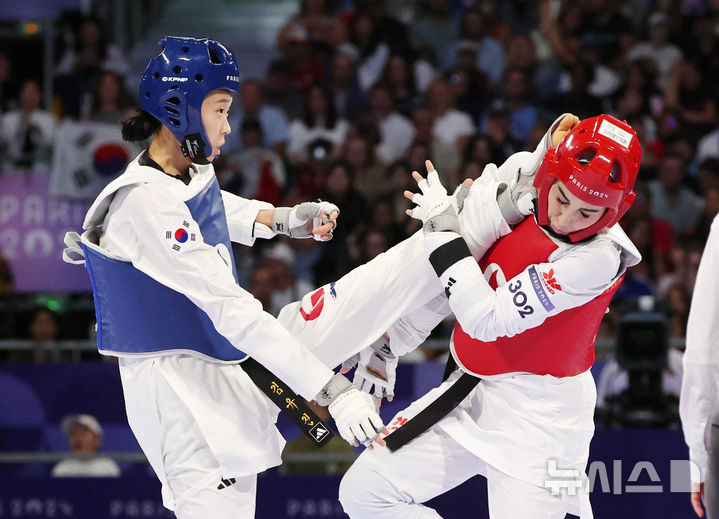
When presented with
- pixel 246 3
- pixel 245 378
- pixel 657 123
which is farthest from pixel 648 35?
pixel 245 378

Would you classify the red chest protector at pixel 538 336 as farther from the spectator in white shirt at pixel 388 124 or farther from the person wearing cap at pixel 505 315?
the spectator in white shirt at pixel 388 124

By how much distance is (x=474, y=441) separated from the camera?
4.11m

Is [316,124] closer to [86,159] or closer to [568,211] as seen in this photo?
→ [86,159]

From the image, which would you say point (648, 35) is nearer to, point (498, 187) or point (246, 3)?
point (246, 3)

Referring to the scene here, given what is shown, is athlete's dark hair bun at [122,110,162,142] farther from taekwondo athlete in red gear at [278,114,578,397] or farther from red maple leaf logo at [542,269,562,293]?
red maple leaf logo at [542,269,562,293]

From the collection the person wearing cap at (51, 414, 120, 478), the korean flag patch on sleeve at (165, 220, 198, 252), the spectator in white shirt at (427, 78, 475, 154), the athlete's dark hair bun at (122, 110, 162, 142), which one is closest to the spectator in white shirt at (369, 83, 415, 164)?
the spectator in white shirt at (427, 78, 475, 154)

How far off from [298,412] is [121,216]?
1012 millimetres

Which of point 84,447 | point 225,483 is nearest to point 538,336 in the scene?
point 225,483

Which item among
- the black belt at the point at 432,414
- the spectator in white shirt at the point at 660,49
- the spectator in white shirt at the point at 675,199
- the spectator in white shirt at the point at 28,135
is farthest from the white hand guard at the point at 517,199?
the spectator in white shirt at the point at 660,49

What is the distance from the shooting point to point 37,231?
30.2 ft

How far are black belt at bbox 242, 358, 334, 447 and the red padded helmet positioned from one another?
46.8 inches

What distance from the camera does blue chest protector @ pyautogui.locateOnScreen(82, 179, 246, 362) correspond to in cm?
380

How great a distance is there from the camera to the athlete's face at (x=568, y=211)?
12.5 feet

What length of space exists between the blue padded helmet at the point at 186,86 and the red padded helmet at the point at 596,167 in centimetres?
131
